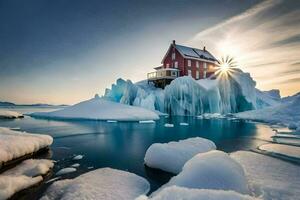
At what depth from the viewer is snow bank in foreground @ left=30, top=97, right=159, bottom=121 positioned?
1335 inches

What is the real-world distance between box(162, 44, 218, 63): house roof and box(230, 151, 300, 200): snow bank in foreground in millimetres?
38062

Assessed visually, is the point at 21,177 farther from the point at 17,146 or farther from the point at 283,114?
the point at 283,114

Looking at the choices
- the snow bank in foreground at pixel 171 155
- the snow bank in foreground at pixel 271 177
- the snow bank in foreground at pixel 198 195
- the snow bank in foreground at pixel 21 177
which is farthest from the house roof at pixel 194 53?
the snow bank in foreground at pixel 198 195

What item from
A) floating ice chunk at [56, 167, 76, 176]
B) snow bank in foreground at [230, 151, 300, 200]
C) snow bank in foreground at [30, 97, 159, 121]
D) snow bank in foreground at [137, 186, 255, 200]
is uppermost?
snow bank in foreground at [30, 97, 159, 121]

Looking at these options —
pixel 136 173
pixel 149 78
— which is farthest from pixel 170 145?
pixel 149 78

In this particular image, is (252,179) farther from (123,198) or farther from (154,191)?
→ (123,198)

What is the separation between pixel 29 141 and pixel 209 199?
10225 mm

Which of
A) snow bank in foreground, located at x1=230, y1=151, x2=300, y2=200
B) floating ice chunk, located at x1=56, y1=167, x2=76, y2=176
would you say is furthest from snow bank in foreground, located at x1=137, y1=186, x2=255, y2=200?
floating ice chunk, located at x1=56, y1=167, x2=76, y2=176

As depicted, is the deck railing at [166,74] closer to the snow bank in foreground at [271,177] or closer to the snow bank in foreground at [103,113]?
the snow bank in foreground at [103,113]

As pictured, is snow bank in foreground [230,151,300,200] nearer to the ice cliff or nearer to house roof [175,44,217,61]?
the ice cliff

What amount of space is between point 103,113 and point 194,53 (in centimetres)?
2696

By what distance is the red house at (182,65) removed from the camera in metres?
Result: 47.0

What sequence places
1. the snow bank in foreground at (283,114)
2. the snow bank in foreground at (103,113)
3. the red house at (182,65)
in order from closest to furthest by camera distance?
the snow bank in foreground at (283,114) → the snow bank in foreground at (103,113) → the red house at (182,65)

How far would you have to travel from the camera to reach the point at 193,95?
42.7 m
